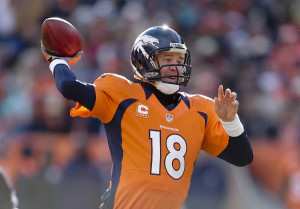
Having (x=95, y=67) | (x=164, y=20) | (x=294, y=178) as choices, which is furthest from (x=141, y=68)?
(x=164, y=20)

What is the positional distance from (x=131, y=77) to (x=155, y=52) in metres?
5.14

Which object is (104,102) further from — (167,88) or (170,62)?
(170,62)

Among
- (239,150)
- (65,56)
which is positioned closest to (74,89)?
(65,56)

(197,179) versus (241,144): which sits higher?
(241,144)

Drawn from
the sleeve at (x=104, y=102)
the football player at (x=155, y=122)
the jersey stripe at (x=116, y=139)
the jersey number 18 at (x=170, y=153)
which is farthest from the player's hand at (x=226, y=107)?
the sleeve at (x=104, y=102)

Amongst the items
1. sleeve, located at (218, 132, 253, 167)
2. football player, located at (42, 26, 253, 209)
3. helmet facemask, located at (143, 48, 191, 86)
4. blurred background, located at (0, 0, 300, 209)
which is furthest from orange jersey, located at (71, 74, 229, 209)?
blurred background, located at (0, 0, 300, 209)

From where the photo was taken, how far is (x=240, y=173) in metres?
8.04

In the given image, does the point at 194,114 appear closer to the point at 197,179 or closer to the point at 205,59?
the point at 197,179

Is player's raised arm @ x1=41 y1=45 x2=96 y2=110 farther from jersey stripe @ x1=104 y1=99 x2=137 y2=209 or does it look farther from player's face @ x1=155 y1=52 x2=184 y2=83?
player's face @ x1=155 y1=52 x2=184 y2=83

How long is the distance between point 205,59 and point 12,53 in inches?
135

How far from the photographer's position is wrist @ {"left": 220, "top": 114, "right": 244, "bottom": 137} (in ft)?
13.4

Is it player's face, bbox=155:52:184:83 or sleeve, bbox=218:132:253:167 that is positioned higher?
player's face, bbox=155:52:184:83

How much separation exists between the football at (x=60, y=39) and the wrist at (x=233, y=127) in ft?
3.58

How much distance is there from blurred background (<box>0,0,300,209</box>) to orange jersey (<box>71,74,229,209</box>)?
2.70 meters
